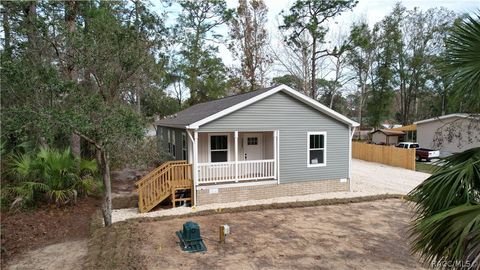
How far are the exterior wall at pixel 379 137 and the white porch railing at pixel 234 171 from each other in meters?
25.7

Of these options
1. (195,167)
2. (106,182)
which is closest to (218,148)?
(195,167)

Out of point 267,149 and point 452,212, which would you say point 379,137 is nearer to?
point 267,149

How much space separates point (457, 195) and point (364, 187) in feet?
35.5

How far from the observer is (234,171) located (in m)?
11.3

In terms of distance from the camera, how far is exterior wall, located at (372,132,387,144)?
3284 cm

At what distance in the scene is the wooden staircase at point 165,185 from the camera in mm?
9875

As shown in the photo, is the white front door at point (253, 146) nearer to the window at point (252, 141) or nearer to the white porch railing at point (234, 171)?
the window at point (252, 141)

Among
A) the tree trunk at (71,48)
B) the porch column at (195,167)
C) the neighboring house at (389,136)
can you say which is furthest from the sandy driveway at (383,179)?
the neighboring house at (389,136)

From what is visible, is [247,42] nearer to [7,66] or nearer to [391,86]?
[391,86]

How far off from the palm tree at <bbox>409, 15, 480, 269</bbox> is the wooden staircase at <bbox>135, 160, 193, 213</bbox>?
26.1 feet

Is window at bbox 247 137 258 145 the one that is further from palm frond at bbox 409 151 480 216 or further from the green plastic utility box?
palm frond at bbox 409 151 480 216

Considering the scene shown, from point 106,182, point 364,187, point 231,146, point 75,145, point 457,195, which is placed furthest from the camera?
point 364,187

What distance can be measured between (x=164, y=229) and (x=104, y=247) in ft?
5.06

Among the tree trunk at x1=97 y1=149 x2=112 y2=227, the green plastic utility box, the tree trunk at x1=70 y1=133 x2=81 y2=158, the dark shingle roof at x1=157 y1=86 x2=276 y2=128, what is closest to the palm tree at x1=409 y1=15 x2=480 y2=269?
the green plastic utility box
